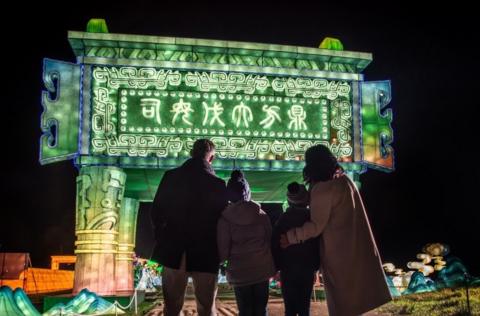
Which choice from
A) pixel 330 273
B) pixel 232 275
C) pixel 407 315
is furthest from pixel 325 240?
pixel 407 315

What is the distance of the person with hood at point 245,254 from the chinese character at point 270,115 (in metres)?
7.30

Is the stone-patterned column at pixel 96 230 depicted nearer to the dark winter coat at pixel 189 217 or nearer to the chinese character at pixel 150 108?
the chinese character at pixel 150 108

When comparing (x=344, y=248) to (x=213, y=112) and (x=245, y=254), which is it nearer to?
(x=245, y=254)

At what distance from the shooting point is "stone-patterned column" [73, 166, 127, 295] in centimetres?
1132

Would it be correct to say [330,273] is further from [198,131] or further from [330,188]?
[198,131]

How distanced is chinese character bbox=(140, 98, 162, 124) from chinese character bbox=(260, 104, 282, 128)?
2.39m

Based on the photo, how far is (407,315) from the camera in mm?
9266

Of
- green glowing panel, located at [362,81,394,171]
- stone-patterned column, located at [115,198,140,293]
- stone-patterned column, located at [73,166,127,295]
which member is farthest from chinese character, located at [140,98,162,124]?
green glowing panel, located at [362,81,394,171]

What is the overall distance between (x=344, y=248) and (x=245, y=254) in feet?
3.52

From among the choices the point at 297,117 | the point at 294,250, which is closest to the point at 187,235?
the point at 294,250

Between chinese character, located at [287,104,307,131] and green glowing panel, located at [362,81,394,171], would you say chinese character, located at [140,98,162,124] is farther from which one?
green glowing panel, located at [362,81,394,171]

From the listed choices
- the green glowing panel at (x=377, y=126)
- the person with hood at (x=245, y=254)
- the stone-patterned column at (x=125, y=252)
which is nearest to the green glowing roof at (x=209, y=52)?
the green glowing panel at (x=377, y=126)

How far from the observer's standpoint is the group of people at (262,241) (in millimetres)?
4531

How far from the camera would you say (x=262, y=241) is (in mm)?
5312
